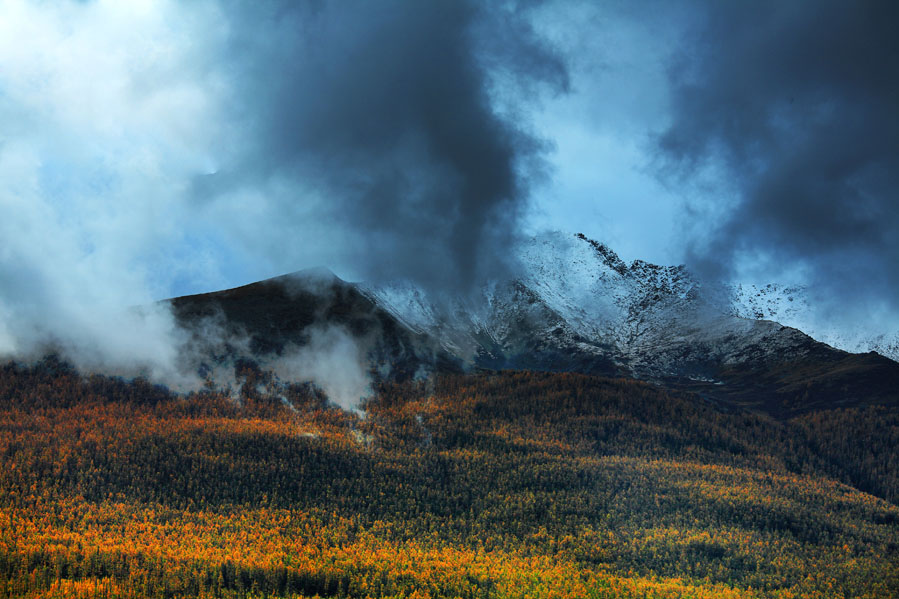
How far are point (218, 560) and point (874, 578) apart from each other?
148325 mm

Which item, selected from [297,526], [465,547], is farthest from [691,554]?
[297,526]

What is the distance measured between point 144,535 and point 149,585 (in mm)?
35491

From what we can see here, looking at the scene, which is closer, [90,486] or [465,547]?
[465,547]

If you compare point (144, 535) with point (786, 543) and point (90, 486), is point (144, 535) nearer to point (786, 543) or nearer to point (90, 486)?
point (90, 486)

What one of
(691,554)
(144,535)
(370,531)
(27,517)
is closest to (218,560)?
(144,535)

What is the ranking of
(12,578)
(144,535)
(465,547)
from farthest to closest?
(465,547)
(144,535)
(12,578)

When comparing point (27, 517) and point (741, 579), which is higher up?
point (27, 517)

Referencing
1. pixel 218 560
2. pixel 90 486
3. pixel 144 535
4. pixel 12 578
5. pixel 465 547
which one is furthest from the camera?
pixel 90 486

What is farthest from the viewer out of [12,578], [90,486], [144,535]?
[90,486]

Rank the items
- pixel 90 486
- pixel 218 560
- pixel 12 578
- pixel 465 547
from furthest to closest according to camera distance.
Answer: pixel 90 486, pixel 465 547, pixel 218 560, pixel 12 578

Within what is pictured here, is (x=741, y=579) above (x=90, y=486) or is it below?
below

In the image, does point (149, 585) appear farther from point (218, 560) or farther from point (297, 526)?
point (297, 526)

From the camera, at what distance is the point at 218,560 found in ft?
490

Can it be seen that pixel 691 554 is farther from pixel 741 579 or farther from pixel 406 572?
pixel 406 572
